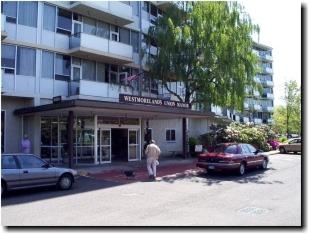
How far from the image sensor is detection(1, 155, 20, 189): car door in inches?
503

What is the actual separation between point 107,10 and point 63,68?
496cm

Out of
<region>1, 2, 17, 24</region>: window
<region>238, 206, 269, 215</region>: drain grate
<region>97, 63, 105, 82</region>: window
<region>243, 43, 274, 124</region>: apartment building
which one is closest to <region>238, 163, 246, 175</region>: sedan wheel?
<region>238, 206, 269, 215</region>: drain grate

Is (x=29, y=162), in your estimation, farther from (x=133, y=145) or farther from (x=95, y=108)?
(x=133, y=145)

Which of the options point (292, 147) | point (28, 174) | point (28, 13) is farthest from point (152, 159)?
point (292, 147)

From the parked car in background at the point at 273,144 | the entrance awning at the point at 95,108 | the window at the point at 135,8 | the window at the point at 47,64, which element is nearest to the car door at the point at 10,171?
the entrance awning at the point at 95,108

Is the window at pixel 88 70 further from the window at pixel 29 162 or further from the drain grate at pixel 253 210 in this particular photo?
the drain grate at pixel 253 210

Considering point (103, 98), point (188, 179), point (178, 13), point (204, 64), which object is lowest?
point (188, 179)

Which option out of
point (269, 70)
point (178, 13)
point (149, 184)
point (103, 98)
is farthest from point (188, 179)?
point (269, 70)

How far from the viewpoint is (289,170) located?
68.9 ft

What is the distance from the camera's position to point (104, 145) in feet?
77.9

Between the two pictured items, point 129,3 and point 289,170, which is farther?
point 129,3

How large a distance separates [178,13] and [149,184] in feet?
53.4

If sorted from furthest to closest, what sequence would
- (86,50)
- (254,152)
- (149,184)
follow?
(86,50), (254,152), (149,184)

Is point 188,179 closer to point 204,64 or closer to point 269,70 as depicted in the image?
point 204,64
